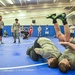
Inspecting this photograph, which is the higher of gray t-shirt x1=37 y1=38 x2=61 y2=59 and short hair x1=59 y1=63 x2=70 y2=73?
gray t-shirt x1=37 y1=38 x2=61 y2=59

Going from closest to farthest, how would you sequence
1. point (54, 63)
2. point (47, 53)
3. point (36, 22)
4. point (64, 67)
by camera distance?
point (64, 67) < point (54, 63) < point (47, 53) < point (36, 22)

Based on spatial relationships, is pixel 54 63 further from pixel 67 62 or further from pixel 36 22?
pixel 36 22

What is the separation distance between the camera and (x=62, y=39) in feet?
14.1

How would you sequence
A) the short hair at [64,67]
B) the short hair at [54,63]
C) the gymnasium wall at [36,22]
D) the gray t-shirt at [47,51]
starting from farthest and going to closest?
the gymnasium wall at [36,22]
the gray t-shirt at [47,51]
the short hair at [54,63]
the short hair at [64,67]

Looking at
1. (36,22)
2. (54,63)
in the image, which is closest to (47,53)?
(54,63)

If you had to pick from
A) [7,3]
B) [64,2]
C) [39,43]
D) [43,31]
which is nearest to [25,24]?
[43,31]

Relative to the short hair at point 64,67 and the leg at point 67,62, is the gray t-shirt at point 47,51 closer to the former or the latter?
the leg at point 67,62

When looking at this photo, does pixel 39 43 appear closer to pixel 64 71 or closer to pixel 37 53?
pixel 37 53

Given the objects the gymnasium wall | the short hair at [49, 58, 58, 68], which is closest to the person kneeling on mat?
the short hair at [49, 58, 58, 68]

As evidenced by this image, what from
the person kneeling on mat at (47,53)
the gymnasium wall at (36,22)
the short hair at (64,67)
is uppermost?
the gymnasium wall at (36,22)

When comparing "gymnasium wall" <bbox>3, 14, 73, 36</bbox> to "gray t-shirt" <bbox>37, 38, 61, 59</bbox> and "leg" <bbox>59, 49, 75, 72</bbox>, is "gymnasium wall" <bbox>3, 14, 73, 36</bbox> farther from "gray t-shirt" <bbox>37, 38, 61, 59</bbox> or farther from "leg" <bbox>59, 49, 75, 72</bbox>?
"leg" <bbox>59, 49, 75, 72</bbox>

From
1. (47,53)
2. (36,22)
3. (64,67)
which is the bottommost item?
(64,67)

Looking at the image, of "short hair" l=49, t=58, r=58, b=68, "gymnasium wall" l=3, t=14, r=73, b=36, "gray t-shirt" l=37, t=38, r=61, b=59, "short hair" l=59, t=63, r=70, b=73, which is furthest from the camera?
"gymnasium wall" l=3, t=14, r=73, b=36

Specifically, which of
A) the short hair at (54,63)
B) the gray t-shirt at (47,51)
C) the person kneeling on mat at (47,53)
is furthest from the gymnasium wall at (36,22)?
the short hair at (54,63)
